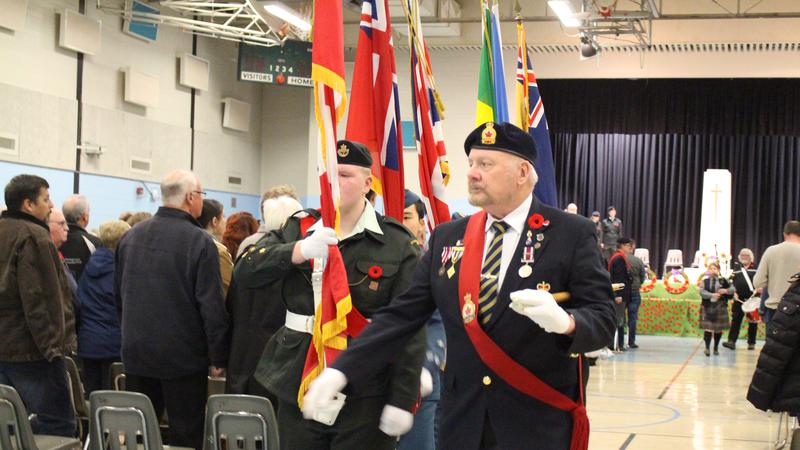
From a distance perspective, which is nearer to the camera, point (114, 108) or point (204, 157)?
point (114, 108)

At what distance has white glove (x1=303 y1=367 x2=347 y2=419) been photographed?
2684mm

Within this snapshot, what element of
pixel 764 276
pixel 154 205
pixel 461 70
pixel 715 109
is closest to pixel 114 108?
pixel 154 205

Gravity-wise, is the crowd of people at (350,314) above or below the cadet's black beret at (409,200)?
below

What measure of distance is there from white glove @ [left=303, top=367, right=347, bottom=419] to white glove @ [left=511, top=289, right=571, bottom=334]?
0.61 metres

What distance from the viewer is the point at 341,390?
2.84m

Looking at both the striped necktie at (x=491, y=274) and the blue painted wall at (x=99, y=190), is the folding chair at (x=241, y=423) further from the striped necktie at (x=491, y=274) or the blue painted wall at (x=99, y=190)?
the blue painted wall at (x=99, y=190)

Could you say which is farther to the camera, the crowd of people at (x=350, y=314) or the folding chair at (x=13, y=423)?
the folding chair at (x=13, y=423)

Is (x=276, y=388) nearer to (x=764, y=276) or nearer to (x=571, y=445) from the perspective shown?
(x=571, y=445)

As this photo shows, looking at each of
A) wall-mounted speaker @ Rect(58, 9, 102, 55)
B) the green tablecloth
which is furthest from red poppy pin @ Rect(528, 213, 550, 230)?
the green tablecloth

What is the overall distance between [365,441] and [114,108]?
15.2 m

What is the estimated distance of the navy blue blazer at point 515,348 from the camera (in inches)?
106

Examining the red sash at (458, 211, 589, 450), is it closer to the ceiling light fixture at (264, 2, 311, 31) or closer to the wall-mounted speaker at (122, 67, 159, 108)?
the ceiling light fixture at (264, 2, 311, 31)

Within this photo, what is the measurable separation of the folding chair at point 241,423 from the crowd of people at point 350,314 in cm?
13

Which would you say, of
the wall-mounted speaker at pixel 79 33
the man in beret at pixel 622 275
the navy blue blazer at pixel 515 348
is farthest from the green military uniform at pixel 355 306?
the wall-mounted speaker at pixel 79 33
